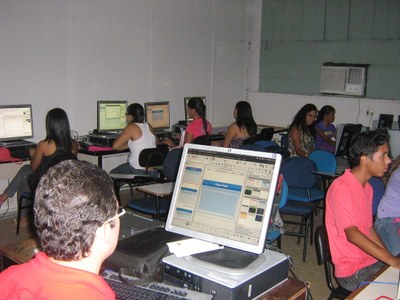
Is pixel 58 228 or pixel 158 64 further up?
pixel 158 64

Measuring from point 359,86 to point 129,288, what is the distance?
615 cm

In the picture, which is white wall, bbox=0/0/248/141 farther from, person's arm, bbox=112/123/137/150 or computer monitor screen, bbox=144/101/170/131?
person's arm, bbox=112/123/137/150

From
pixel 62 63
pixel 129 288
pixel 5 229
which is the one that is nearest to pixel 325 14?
pixel 62 63

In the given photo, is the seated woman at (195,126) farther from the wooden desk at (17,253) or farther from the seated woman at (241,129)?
the wooden desk at (17,253)

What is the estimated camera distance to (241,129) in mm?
5234

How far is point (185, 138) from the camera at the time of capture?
523 cm

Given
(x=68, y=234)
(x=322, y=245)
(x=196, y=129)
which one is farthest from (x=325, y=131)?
(x=68, y=234)

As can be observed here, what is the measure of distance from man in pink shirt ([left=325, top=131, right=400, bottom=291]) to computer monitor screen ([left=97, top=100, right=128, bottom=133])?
12.2 ft

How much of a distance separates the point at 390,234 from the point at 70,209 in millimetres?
2197

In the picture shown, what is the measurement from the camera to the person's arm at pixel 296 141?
5.38 m

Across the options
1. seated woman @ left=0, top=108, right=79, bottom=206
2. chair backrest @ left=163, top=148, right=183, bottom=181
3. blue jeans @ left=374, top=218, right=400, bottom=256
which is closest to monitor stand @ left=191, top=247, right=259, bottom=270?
blue jeans @ left=374, top=218, right=400, bottom=256

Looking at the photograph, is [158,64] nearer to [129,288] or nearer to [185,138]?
[185,138]

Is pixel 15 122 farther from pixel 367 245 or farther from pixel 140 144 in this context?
pixel 367 245

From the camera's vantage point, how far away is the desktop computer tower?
1.36 metres
